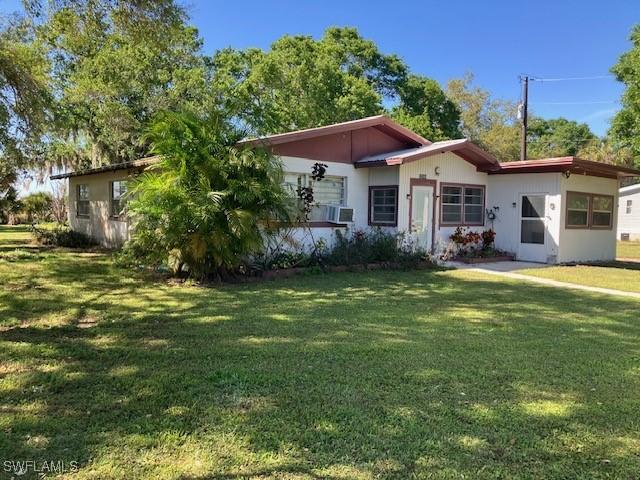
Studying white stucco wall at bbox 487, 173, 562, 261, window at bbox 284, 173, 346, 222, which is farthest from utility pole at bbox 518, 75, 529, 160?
window at bbox 284, 173, 346, 222

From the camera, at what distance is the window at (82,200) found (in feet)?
55.5

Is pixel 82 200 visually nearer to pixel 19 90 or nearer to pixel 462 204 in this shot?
pixel 19 90

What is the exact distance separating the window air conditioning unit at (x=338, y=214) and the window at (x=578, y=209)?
6328 millimetres

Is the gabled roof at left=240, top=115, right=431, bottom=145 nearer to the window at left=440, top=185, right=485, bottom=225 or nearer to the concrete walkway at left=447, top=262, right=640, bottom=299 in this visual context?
the window at left=440, top=185, right=485, bottom=225

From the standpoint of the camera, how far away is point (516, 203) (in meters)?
14.1

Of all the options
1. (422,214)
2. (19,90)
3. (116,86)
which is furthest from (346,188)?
(116,86)

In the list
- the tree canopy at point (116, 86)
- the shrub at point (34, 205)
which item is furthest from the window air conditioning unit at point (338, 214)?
the shrub at point (34, 205)

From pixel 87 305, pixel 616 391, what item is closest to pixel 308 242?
pixel 87 305

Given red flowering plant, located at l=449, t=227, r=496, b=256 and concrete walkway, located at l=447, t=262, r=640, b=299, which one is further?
red flowering plant, located at l=449, t=227, r=496, b=256

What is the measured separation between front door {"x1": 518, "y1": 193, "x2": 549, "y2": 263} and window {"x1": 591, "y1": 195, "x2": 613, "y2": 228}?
6.69ft

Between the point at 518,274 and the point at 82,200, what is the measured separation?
47.2 ft

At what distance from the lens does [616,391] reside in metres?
4.00

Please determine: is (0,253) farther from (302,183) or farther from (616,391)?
(616,391)

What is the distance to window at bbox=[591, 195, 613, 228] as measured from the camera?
47.8ft
